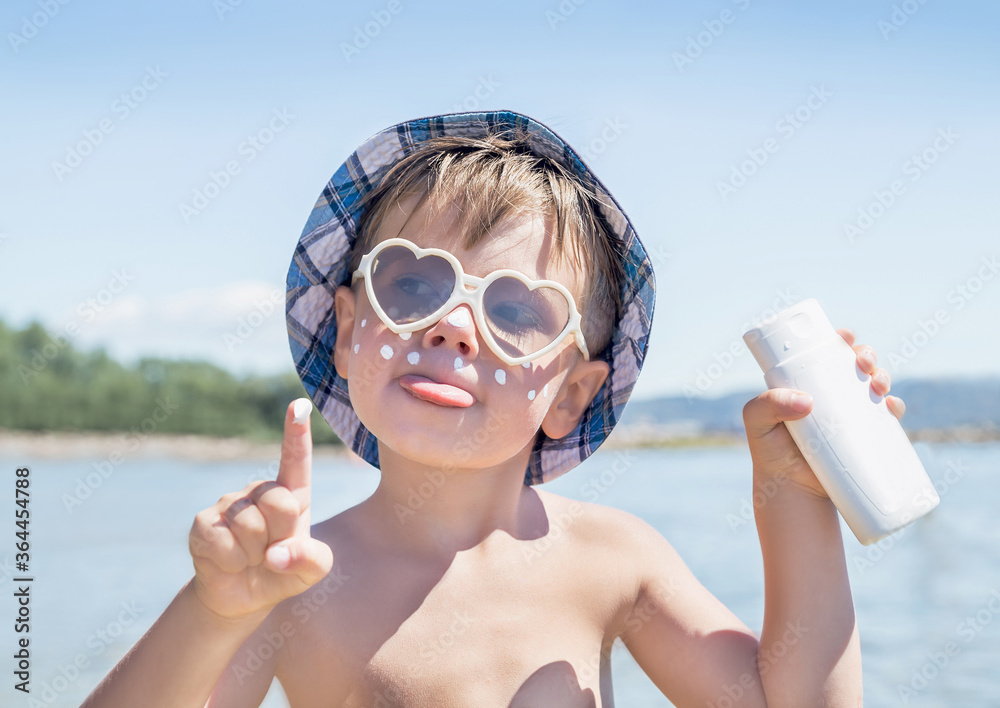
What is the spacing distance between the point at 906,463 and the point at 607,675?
30.6 inches

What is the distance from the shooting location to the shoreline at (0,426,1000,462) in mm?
16656

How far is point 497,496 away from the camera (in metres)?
1.75

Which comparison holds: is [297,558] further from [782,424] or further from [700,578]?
[700,578]

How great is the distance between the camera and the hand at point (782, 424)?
144cm

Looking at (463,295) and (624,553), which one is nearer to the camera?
(463,295)

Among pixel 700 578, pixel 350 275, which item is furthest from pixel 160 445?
pixel 350 275

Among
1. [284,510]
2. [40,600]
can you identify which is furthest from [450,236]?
[40,600]

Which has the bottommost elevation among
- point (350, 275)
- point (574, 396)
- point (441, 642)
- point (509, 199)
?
point (441, 642)

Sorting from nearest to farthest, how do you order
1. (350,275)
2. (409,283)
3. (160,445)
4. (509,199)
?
1. (409,283)
2. (509,199)
3. (350,275)
4. (160,445)

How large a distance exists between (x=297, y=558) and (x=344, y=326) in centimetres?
85

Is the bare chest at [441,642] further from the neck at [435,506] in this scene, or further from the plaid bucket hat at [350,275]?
the plaid bucket hat at [350,275]

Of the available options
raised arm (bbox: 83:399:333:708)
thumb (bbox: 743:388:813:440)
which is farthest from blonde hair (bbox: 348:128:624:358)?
raised arm (bbox: 83:399:333:708)

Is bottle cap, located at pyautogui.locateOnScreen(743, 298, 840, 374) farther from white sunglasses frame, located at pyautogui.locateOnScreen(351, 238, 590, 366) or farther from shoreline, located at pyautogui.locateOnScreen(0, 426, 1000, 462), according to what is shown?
shoreline, located at pyautogui.locateOnScreen(0, 426, 1000, 462)

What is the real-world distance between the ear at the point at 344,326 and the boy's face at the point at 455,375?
10 cm
